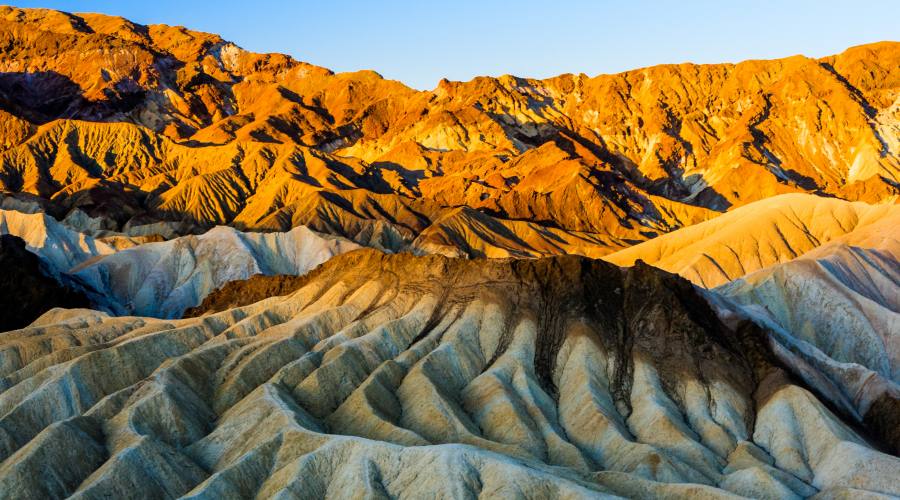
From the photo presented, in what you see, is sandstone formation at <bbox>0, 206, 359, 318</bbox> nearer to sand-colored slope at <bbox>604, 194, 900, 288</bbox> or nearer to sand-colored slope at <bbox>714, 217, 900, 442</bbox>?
sand-colored slope at <bbox>604, 194, 900, 288</bbox>

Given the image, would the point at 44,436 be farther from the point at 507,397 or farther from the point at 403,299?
the point at 403,299

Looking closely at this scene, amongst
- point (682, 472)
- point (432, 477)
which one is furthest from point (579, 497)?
point (682, 472)

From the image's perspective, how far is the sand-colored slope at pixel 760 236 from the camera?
146m

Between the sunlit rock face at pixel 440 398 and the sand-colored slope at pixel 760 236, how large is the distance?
68651 millimetres

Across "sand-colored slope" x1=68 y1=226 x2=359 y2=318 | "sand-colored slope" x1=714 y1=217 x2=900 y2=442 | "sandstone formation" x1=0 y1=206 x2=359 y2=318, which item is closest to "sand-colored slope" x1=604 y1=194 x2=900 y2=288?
"sand-colored slope" x1=714 y1=217 x2=900 y2=442

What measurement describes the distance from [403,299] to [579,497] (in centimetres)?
4237

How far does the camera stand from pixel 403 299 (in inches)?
3497

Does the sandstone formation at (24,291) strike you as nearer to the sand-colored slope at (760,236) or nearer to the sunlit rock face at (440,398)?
the sunlit rock face at (440,398)

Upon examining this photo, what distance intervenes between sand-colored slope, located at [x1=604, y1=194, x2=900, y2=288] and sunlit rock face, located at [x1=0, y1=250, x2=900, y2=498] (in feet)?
225

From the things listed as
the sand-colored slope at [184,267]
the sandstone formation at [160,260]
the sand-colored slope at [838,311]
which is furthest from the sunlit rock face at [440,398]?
the sand-colored slope at [184,267]

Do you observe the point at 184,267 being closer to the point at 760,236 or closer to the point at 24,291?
the point at 24,291

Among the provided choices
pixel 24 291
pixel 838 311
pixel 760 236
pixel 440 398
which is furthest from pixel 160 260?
pixel 838 311

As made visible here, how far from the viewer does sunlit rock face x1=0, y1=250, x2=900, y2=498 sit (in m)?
54.2

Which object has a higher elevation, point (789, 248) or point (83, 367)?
point (83, 367)
